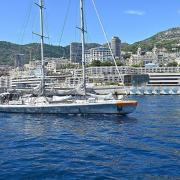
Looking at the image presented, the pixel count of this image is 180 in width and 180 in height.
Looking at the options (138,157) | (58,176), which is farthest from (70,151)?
(58,176)

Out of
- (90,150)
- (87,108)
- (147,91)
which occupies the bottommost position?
(147,91)

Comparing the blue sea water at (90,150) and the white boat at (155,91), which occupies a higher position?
the blue sea water at (90,150)

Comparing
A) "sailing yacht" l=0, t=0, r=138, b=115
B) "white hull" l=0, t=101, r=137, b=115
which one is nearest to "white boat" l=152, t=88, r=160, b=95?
"sailing yacht" l=0, t=0, r=138, b=115

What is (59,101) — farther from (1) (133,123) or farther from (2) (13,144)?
(2) (13,144)

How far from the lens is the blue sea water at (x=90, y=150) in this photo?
22391mm

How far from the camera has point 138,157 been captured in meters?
26.0

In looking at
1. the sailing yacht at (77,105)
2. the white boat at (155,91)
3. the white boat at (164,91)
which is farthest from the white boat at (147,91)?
the sailing yacht at (77,105)

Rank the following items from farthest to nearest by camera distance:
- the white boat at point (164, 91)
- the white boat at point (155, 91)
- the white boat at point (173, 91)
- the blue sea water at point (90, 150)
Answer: the white boat at point (155, 91), the white boat at point (164, 91), the white boat at point (173, 91), the blue sea water at point (90, 150)

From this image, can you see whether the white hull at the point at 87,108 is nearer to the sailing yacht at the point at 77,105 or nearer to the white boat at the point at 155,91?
the sailing yacht at the point at 77,105

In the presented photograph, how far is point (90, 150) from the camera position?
95.3ft

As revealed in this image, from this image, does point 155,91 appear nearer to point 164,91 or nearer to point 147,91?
point 147,91

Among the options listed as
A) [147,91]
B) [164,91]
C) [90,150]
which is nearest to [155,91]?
[147,91]

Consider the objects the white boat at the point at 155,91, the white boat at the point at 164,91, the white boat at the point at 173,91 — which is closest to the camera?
the white boat at the point at 173,91

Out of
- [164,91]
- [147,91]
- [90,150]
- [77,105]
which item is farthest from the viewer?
[147,91]
